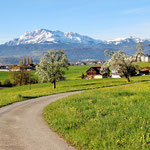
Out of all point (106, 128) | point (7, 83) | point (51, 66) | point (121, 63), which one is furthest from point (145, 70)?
point (106, 128)

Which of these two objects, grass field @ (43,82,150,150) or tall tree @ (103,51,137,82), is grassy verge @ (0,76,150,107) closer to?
tall tree @ (103,51,137,82)

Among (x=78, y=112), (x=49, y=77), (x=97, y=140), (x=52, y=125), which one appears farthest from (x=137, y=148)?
(x=49, y=77)

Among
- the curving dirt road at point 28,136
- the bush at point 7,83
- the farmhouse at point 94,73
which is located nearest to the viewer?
the curving dirt road at point 28,136

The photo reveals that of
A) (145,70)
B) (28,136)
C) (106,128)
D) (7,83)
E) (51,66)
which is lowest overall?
(7,83)

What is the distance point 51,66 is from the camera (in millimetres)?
64875

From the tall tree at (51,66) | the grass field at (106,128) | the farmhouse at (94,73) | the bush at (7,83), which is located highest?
the tall tree at (51,66)

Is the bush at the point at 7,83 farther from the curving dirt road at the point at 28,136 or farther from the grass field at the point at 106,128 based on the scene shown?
the grass field at the point at 106,128

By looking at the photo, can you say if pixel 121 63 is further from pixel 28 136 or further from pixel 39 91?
pixel 28 136

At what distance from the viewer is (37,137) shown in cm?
1329

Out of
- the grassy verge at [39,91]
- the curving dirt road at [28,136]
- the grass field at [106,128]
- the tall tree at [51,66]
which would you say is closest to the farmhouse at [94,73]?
the grassy verge at [39,91]

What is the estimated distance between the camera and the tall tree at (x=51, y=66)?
6431 cm

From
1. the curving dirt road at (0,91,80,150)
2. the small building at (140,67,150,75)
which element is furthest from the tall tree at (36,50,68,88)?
the small building at (140,67,150,75)

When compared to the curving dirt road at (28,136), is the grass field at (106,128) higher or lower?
higher

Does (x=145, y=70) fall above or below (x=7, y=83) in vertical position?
above
